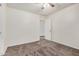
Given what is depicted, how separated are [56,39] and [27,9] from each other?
0.85m

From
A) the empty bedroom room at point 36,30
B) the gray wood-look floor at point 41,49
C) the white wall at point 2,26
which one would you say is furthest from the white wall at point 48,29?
the white wall at point 2,26

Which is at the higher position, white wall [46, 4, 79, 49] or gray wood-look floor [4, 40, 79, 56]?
white wall [46, 4, 79, 49]

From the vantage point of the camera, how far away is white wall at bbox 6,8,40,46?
175cm

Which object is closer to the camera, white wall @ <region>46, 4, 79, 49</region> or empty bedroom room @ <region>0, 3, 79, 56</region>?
empty bedroom room @ <region>0, 3, 79, 56</region>

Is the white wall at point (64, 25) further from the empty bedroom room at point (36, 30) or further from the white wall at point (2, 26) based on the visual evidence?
the white wall at point (2, 26)

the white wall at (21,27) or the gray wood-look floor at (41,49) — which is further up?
the white wall at (21,27)

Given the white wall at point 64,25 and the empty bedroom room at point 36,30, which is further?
the white wall at point 64,25

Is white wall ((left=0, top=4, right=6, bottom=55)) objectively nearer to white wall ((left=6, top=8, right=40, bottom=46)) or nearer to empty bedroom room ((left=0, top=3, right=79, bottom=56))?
empty bedroom room ((left=0, top=3, right=79, bottom=56))

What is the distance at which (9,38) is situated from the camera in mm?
1801

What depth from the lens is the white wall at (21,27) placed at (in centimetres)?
175

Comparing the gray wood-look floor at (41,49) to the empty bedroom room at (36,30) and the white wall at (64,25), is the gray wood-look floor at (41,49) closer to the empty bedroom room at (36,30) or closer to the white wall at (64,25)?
the empty bedroom room at (36,30)

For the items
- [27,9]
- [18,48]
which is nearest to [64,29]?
[27,9]

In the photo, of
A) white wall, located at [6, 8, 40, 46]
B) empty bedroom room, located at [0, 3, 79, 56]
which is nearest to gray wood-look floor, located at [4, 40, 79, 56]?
empty bedroom room, located at [0, 3, 79, 56]

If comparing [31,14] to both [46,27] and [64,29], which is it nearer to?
[46,27]
